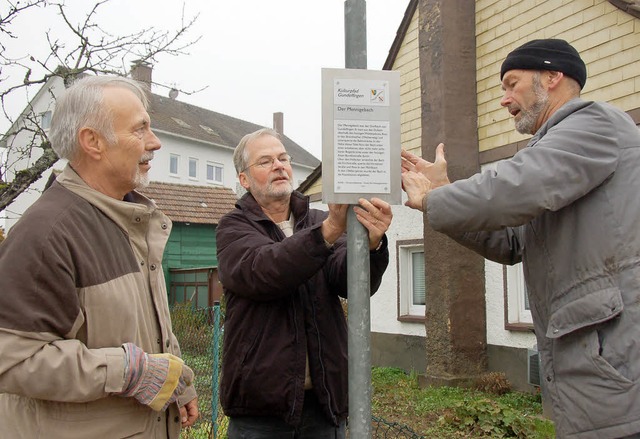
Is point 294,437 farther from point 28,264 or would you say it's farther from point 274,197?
point 28,264

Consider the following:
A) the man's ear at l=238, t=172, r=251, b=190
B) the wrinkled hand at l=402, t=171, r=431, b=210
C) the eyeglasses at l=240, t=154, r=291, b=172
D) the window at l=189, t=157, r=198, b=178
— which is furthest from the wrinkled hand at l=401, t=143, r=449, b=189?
the window at l=189, t=157, r=198, b=178

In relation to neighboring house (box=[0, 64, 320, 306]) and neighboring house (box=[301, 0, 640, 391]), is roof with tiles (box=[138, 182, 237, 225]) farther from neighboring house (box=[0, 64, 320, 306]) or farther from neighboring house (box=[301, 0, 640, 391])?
neighboring house (box=[301, 0, 640, 391])

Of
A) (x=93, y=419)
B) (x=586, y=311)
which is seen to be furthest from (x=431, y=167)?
(x=93, y=419)

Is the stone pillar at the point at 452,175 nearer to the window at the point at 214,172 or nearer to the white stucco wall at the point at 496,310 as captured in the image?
the white stucco wall at the point at 496,310

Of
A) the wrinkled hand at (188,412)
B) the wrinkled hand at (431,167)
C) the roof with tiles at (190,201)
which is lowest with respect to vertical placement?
the wrinkled hand at (188,412)

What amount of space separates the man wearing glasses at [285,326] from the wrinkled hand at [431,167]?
31 cm

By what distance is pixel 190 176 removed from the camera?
100 ft

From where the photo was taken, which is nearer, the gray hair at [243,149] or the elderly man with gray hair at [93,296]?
the elderly man with gray hair at [93,296]

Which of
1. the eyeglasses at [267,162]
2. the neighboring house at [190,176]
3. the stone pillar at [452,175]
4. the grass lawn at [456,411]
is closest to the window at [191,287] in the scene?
the neighboring house at [190,176]

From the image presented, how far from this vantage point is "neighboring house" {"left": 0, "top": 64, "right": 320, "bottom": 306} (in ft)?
62.8

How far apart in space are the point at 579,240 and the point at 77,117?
1768mm

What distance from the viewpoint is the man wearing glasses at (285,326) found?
235 cm

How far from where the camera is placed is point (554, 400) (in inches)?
82.4

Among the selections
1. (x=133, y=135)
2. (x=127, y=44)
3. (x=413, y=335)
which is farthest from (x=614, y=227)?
(x=413, y=335)
